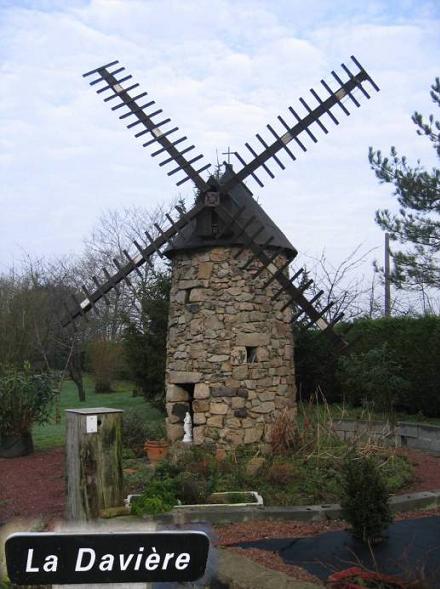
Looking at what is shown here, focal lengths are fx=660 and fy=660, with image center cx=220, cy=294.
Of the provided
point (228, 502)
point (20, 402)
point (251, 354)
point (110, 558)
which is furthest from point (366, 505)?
point (20, 402)

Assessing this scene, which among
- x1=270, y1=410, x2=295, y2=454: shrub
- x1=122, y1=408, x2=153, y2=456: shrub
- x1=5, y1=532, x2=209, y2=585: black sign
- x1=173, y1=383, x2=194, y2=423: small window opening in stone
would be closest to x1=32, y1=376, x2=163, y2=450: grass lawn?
x1=122, y1=408, x2=153, y2=456: shrub

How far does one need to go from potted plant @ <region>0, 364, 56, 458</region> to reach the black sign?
422 inches

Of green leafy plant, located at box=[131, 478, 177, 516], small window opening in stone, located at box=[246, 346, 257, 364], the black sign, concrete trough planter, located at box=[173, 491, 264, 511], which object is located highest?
small window opening in stone, located at box=[246, 346, 257, 364]

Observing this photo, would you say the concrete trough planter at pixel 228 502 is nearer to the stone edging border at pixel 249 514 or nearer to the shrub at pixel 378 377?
the stone edging border at pixel 249 514

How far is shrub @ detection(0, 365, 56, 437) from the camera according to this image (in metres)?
11.9

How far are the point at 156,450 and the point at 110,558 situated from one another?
8.39 meters

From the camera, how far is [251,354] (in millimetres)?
9594

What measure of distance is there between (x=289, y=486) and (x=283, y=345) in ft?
8.28

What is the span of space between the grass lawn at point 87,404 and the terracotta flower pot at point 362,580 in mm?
9667

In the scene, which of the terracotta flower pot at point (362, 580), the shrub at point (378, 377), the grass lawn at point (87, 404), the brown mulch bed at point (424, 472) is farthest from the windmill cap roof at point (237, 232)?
the terracotta flower pot at point (362, 580)

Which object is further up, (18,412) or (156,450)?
(18,412)

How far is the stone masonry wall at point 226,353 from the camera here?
9.23 meters

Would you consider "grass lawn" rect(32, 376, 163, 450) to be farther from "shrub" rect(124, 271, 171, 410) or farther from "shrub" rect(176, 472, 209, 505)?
"shrub" rect(176, 472, 209, 505)

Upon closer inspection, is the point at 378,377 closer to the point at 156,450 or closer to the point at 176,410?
the point at 176,410
